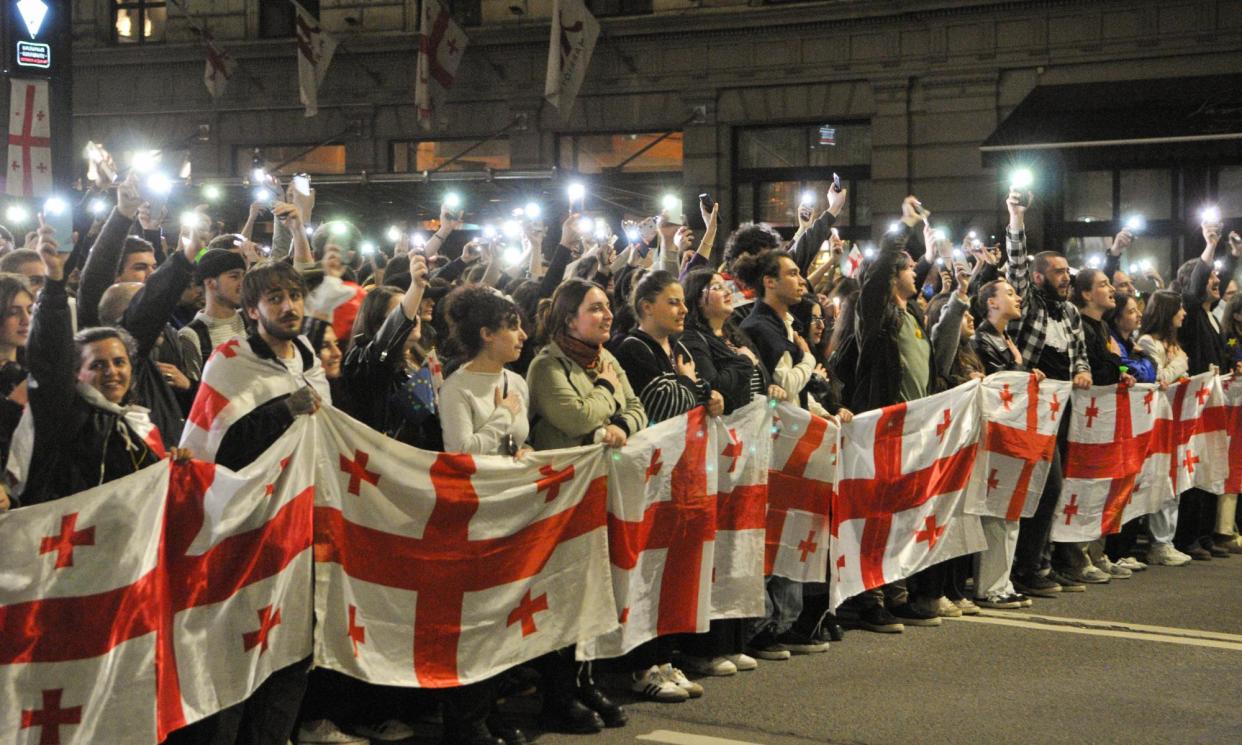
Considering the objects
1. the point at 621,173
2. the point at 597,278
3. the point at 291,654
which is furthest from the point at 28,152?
the point at 621,173

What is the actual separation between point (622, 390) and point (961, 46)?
14.9 meters

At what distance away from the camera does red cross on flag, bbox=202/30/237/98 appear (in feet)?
78.6

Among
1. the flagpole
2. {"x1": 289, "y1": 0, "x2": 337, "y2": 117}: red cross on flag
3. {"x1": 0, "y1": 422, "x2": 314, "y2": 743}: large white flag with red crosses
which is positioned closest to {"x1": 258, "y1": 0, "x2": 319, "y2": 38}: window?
the flagpole

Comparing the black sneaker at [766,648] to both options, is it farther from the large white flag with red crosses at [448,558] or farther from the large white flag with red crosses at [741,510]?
the large white flag with red crosses at [448,558]

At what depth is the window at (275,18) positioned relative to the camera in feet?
81.0

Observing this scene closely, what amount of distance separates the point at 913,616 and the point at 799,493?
4.39ft

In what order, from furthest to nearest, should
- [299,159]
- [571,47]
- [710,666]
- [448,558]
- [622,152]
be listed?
[299,159]
[622,152]
[571,47]
[710,666]
[448,558]

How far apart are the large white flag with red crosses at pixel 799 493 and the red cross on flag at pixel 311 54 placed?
16.6m

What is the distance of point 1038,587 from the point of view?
9711 millimetres

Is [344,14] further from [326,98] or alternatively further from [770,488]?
[770,488]

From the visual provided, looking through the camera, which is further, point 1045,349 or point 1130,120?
point 1130,120

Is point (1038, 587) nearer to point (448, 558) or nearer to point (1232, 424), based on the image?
point (1232, 424)

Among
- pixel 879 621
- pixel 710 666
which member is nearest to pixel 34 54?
pixel 710 666

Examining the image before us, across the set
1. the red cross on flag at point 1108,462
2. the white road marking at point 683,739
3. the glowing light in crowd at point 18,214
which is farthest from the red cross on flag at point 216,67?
the white road marking at point 683,739
